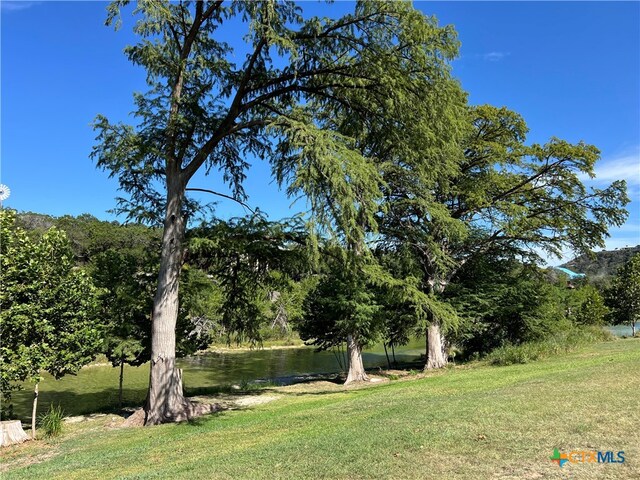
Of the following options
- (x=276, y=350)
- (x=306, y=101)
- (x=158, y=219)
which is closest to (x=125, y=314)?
(x=158, y=219)

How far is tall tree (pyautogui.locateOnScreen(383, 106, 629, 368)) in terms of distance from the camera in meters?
19.6

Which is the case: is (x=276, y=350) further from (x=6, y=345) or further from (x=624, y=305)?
(x=6, y=345)

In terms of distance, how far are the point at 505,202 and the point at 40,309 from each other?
57.7ft

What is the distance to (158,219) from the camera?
13516 millimetres

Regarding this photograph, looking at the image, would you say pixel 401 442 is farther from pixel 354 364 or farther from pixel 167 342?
pixel 354 364

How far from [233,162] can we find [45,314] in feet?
22.4

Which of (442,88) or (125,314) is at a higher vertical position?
(442,88)

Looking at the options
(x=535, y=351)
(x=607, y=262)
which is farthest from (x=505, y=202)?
(x=607, y=262)

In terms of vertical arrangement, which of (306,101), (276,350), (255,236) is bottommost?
(276,350)

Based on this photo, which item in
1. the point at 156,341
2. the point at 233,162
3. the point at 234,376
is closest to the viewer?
the point at 156,341

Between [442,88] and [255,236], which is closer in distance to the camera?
[442,88]

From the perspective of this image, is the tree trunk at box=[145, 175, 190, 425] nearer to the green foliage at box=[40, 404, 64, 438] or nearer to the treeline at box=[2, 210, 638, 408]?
the treeline at box=[2, 210, 638, 408]

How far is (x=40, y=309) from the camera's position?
10.5m

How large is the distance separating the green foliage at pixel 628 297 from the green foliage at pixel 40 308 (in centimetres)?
4166
